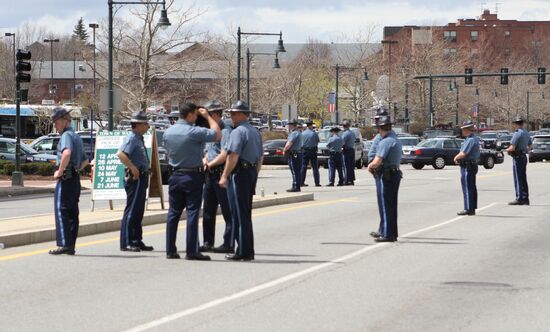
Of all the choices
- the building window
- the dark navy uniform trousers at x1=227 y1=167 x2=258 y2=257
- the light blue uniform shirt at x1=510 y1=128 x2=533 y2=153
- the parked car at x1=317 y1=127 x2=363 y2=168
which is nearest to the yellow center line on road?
the dark navy uniform trousers at x1=227 y1=167 x2=258 y2=257

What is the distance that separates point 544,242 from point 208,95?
273 ft

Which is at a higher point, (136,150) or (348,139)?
(348,139)

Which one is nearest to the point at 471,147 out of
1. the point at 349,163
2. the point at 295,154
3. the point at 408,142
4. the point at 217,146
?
the point at 217,146

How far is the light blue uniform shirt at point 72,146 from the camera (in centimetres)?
1364

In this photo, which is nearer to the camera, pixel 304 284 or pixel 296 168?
pixel 304 284

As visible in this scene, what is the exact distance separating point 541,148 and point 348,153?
3097 centimetres

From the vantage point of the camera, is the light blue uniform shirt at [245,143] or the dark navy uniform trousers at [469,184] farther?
the dark navy uniform trousers at [469,184]

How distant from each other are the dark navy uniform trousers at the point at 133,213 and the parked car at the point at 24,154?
25227 millimetres

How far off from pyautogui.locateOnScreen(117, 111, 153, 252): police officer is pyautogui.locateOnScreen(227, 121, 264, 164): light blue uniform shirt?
1923 millimetres

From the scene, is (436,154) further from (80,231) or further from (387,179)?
(80,231)

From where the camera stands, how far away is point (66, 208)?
13.8 metres

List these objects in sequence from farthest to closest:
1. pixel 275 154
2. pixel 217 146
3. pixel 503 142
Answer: pixel 503 142, pixel 275 154, pixel 217 146

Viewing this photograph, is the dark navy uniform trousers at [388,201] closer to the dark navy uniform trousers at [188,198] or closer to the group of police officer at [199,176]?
the group of police officer at [199,176]

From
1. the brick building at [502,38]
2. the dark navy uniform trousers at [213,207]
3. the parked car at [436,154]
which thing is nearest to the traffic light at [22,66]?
the dark navy uniform trousers at [213,207]
